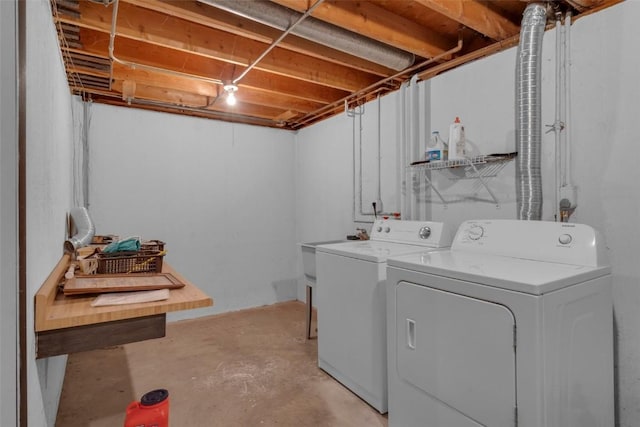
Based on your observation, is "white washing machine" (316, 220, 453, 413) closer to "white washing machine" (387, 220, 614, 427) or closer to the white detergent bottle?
"white washing machine" (387, 220, 614, 427)

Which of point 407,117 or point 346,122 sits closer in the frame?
point 407,117

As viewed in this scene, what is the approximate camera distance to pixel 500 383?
4.31 feet

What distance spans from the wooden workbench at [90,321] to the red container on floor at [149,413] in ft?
0.95

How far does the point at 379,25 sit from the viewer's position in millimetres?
2111

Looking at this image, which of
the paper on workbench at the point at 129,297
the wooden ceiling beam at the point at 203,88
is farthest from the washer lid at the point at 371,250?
the wooden ceiling beam at the point at 203,88

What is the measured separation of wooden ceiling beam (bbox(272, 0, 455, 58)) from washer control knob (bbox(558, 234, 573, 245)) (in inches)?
58.5

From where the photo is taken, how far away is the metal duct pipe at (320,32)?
1812 millimetres

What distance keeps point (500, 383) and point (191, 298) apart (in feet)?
4.05

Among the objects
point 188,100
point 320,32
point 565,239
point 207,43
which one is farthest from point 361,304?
point 188,100

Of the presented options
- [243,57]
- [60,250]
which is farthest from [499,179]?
[60,250]

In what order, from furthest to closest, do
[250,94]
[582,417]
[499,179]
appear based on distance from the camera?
[250,94], [499,179], [582,417]

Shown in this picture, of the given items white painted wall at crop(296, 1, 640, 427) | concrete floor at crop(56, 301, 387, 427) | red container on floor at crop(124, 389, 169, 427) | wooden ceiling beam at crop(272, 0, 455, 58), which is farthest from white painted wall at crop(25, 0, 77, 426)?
white painted wall at crop(296, 1, 640, 427)

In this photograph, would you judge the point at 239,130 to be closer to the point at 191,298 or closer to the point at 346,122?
the point at 346,122
